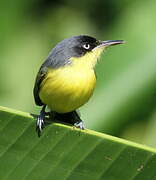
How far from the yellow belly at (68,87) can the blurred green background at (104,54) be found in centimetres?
7

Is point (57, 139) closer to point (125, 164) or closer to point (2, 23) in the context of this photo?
point (125, 164)

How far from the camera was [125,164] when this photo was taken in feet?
9.18

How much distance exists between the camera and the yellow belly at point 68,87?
4.25 metres

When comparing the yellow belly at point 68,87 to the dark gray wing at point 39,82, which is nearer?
the yellow belly at point 68,87

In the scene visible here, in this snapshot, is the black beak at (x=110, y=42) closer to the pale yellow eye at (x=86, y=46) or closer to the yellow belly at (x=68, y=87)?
the pale yellow eye at (x=86, y=46)

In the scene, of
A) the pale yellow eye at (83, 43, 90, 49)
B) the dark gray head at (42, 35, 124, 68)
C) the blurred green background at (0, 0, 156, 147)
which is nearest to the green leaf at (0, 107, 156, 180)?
the blurred green background at (0, 0, 156, 147)

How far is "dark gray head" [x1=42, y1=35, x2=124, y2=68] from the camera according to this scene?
446 centimetres

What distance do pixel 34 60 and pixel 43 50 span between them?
5.4 inches

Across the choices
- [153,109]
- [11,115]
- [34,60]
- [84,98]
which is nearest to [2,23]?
[34,60]

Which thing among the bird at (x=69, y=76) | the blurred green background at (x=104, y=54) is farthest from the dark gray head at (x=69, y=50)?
the blurred green background at (x=104, y=54)

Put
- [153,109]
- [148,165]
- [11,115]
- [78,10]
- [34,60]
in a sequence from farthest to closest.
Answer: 1. [78,10]
2. [34,60]
3. [153,109]
4. [11,115]
5. [148,165]

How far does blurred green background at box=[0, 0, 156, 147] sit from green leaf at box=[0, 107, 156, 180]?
909 millimetres

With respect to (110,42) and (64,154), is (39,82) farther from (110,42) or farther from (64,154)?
(64,154)

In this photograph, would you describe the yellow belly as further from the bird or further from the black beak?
the black beak
